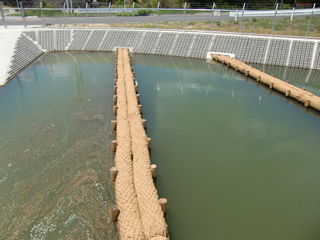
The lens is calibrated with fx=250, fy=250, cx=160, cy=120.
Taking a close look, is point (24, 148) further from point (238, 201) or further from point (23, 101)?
point (238, 201)

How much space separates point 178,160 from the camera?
716 cm

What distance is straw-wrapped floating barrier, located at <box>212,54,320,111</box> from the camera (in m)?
10.6

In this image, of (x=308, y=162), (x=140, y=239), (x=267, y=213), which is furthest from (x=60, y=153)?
(x=308, y=162)

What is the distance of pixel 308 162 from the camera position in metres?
7.16

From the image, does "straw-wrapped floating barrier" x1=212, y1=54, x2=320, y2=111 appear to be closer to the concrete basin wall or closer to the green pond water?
the green pond water

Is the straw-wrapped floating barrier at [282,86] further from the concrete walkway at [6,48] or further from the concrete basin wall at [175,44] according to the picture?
the concrete walkway at [6,48]

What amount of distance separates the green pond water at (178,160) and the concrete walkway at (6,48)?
1.96 m

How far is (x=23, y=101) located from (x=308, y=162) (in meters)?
11.0

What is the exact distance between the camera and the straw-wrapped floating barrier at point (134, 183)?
4447 mm

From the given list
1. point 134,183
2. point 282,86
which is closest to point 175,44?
point 282,86

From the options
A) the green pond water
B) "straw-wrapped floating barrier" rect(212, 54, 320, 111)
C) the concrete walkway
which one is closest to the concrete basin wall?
the concrete walkway

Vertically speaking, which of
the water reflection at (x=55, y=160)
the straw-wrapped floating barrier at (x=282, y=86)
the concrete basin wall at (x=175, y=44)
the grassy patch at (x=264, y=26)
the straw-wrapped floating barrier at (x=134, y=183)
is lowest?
the water reflection at (x=55, y=160)

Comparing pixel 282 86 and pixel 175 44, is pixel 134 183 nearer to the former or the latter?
pixel 282 86

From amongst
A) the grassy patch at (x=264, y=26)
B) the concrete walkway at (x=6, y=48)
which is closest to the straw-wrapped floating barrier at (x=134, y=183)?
the concrete walkway at (x=6, y=48)
